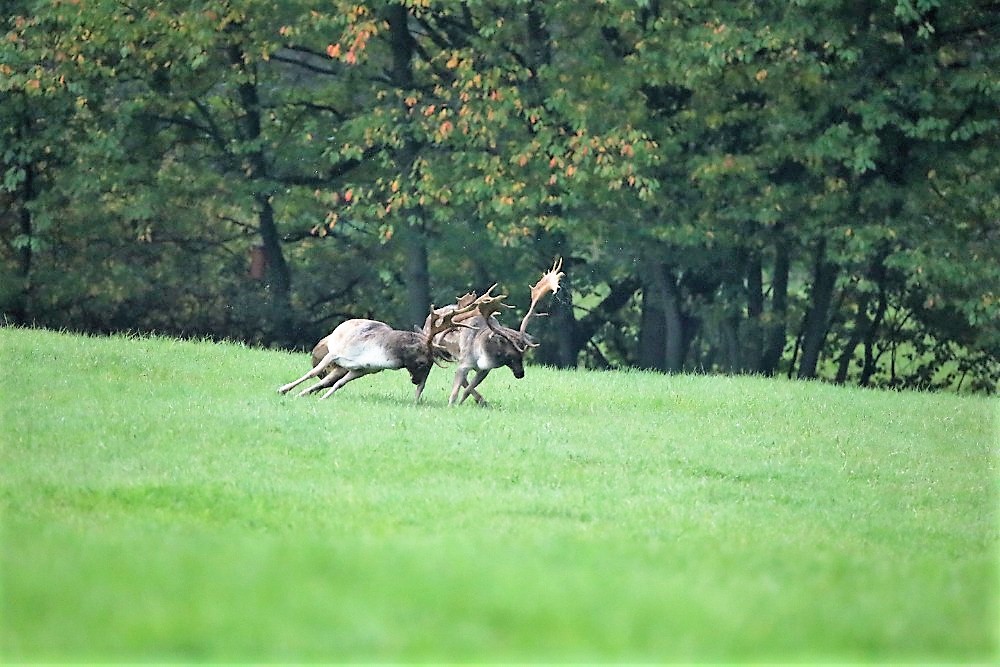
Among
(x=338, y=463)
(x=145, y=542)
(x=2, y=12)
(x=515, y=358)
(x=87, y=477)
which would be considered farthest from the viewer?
(x=2, y=12)

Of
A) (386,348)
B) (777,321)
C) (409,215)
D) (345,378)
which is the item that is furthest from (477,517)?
(777,321)

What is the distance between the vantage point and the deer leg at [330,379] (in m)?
17.9

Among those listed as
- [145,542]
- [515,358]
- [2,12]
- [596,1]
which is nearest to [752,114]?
[596,1]

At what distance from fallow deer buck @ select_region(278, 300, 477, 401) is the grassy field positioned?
423 millimetres

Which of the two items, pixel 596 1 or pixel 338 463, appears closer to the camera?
pixel 338 463

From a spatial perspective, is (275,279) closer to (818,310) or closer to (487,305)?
(818,310)

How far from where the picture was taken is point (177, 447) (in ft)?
47.7

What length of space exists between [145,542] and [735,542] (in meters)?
4.19

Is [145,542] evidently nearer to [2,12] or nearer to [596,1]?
[596,1]

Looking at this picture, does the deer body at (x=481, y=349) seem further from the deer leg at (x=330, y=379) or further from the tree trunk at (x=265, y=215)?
the tree trunk at (x=265, y=215)

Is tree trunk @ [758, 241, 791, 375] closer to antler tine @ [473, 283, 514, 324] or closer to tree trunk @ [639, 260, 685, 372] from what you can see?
tree trunk @ [639, 260, 685, 372]

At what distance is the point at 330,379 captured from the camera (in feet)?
59.0

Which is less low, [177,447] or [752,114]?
[752,114]

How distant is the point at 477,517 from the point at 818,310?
1992 centimetres
